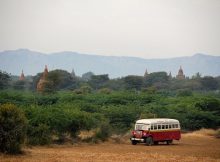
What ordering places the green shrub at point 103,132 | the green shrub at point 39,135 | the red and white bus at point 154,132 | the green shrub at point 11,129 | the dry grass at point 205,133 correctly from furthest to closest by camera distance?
the dry grass at point 205,133
the green shrub at point 103,132
the red and white bus at point 154,132
the green shrub at point 39,135
the green shrub at point 11,129

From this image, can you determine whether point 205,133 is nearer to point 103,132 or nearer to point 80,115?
point 103,132

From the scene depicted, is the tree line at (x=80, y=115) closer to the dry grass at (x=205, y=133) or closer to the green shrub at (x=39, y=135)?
the green shrub at (x=39, y=135)

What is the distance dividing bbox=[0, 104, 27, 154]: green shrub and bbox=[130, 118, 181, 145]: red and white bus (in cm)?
1296

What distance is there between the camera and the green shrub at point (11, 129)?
28.9 m

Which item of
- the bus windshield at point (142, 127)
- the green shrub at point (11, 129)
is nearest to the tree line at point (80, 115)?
the green shrub at point (11, 129)

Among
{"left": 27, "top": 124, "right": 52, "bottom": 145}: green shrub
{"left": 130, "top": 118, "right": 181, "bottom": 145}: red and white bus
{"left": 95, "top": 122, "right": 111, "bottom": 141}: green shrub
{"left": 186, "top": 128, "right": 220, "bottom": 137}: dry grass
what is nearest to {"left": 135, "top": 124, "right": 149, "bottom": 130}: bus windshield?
{"left": 130, "top": 118, "right": 181, "bottom": 145}: red and white bus

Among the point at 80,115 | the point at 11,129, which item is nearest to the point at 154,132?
the point at 80,115

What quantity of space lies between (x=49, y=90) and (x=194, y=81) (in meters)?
74.2

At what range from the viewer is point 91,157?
28.0m

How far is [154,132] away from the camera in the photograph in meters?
40.5

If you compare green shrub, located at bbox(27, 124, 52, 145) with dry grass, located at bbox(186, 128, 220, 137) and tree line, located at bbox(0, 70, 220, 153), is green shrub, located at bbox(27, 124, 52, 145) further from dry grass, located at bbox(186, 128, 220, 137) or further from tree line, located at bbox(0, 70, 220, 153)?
dry grass, located at bbox(186, 128, 220, 137)

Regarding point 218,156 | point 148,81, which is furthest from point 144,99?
point 148,81

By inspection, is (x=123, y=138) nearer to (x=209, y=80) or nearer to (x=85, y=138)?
(x=85, y=138)

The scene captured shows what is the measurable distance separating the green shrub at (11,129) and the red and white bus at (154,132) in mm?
12959
